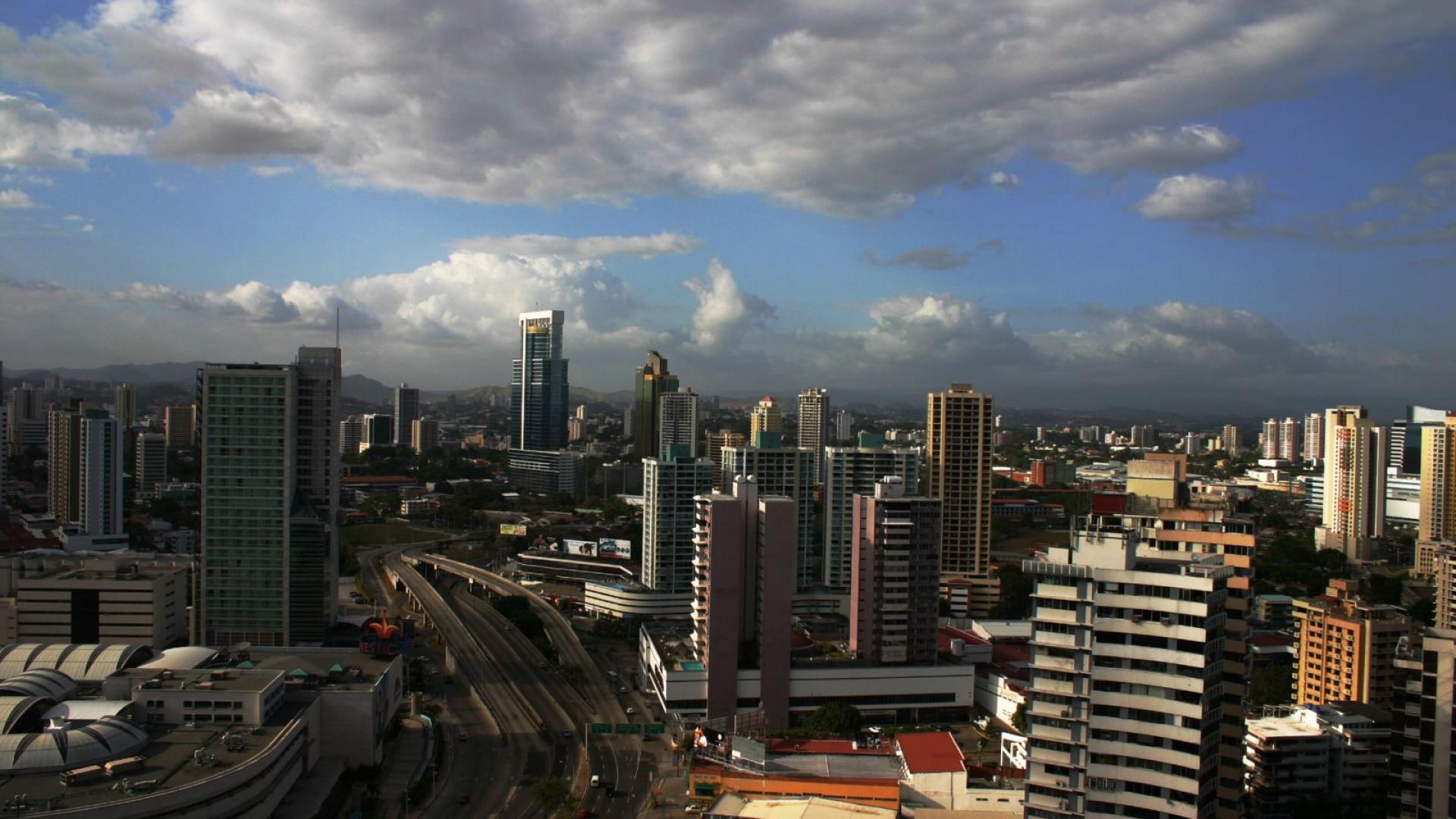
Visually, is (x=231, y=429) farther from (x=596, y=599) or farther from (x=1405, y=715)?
(x=1405, y=715)

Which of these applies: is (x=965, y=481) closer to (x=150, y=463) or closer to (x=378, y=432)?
(x=150, y=463)

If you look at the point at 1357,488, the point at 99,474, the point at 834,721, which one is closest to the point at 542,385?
the point at 99,474

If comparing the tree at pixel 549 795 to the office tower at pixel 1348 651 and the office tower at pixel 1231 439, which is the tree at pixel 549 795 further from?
the office tower at pixel 1231 439

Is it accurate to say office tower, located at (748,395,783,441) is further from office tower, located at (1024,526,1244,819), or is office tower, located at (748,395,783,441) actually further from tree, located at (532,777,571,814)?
office tower, located at (1024,526,1244,819)

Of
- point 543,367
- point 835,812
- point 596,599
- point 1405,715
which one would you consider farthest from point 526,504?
point 1405,715

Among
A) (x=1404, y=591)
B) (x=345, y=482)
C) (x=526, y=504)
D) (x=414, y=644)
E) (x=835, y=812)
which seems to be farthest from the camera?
(x=345, y=482)

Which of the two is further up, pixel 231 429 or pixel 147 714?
pixel 231 429

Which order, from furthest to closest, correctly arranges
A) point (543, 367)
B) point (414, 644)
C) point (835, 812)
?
1. point (543, 367)
2. point (414, 644)
3. point (835, 812)
